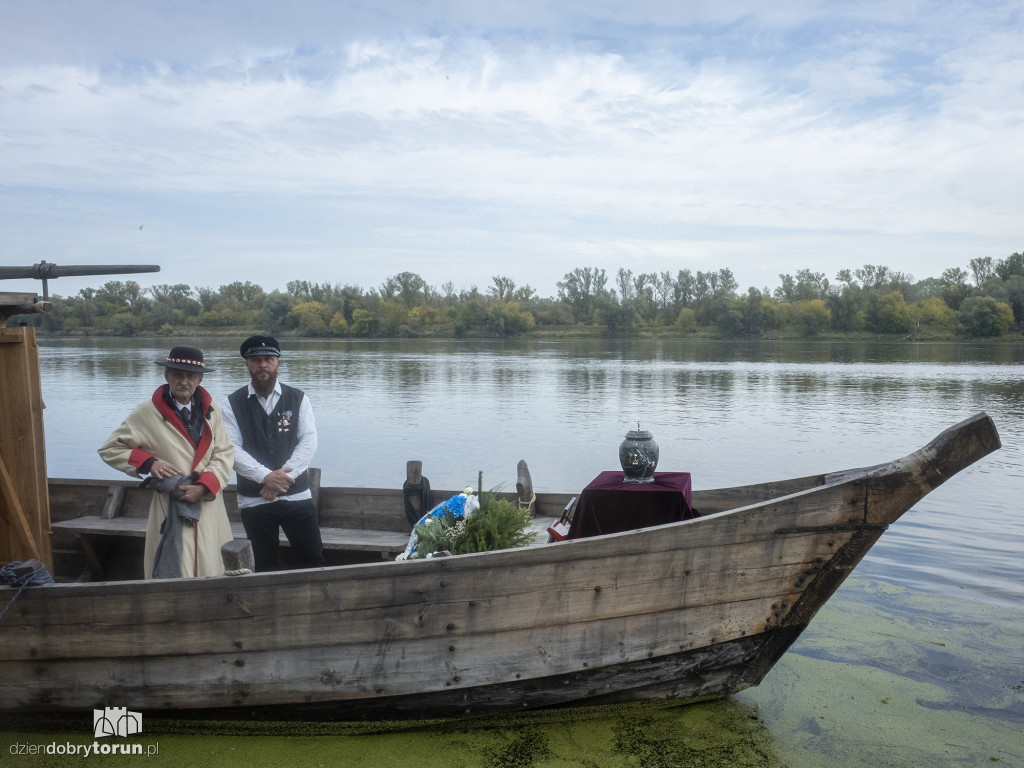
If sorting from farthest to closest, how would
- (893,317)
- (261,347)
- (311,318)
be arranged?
(311,318) < (893,317) < (261,347)

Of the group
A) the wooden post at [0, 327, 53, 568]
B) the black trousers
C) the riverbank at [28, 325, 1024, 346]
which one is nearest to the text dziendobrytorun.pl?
the wooden post at [0, 327, 53, 568]

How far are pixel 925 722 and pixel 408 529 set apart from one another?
337 cm

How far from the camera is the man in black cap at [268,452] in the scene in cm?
469

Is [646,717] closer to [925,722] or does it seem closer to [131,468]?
[925,722]

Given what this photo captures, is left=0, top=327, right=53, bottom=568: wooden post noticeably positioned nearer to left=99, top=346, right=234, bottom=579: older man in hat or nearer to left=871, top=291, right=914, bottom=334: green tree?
left=99, top=346, right=234, bottom=579: older man in hat

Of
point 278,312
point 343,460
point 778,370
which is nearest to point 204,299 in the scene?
point 278,312

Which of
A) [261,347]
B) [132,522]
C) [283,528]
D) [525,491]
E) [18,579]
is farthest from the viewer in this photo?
[132,522]

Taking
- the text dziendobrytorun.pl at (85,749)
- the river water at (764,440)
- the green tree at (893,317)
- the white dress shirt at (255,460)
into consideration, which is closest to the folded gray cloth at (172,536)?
the white dress shirt at (255,460)

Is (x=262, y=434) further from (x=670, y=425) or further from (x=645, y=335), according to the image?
(x=645, y=335)

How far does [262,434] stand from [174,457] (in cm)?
60

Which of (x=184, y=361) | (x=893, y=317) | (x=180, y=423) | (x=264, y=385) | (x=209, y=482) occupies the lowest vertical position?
(x=209, y=482)

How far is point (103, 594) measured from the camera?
3.68 m

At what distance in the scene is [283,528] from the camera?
4.80m

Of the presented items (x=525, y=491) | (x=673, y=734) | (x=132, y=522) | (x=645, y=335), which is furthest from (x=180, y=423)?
(x=645, y=335)
